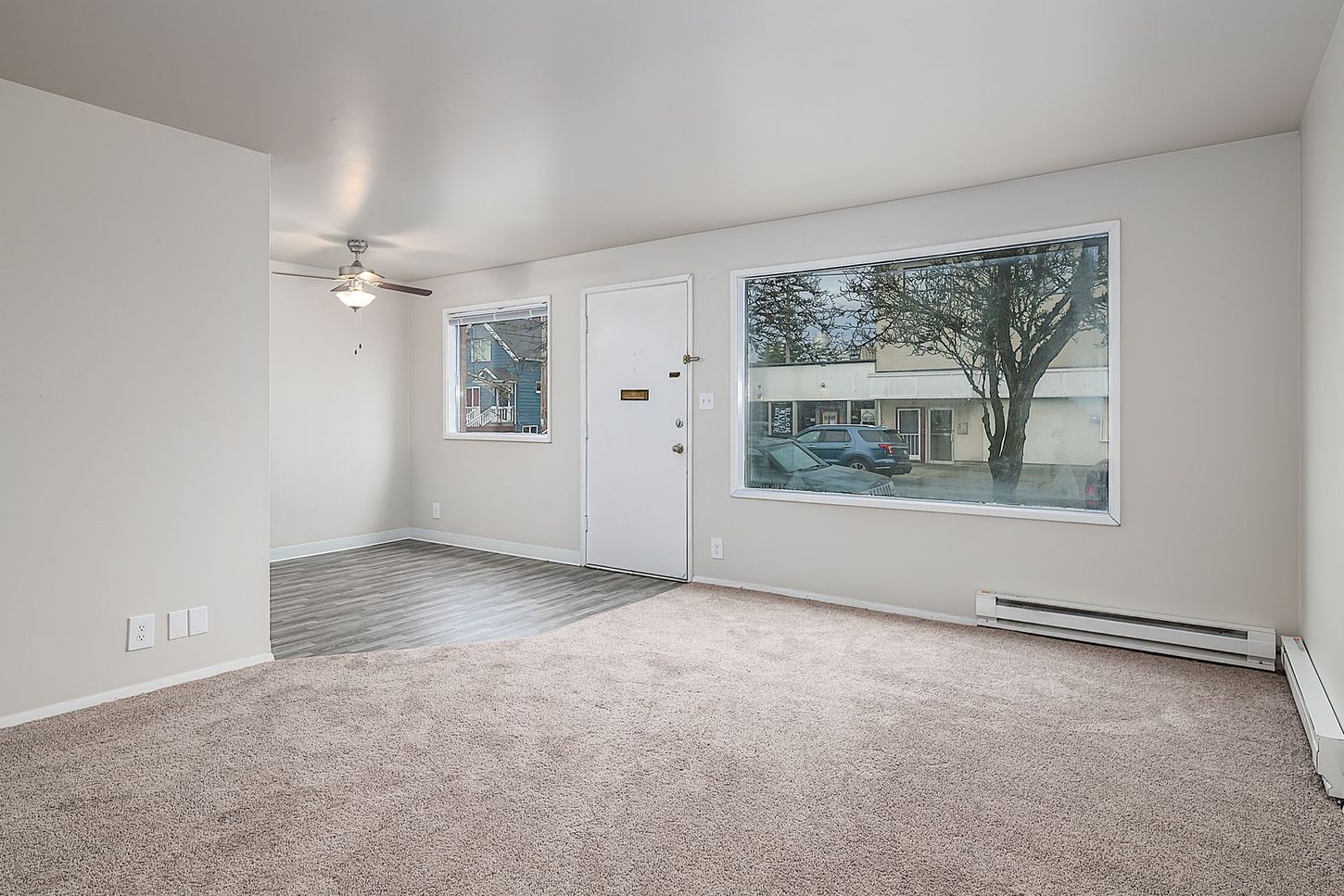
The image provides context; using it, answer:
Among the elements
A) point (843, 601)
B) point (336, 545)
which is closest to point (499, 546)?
point (336, 545)

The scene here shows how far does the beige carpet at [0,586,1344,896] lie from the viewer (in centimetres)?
185

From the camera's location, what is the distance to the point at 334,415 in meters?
6.32

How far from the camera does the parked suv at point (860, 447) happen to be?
4.34 metres

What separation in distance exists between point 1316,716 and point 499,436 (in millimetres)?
5295

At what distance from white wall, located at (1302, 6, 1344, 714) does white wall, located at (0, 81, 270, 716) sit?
4.17 metres

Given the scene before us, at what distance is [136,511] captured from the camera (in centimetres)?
306

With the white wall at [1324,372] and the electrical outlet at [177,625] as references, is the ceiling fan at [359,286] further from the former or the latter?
the white wall at [1324,372]

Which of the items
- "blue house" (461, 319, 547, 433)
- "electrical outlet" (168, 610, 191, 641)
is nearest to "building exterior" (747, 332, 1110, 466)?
"blue house" (461, 319, 547, 433)

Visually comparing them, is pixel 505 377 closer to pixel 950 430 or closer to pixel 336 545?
pixel 336 545

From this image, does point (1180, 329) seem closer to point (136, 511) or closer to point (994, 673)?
point (994, 673)

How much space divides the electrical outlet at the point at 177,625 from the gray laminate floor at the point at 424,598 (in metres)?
0.47

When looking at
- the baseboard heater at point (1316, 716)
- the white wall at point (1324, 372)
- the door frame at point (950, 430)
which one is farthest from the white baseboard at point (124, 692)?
the white wall at point (1324, 372)

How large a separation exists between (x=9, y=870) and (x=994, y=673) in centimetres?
338

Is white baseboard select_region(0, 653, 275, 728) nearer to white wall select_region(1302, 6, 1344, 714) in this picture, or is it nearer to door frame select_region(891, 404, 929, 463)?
door frame select_region(891, 404, 929, 463)
